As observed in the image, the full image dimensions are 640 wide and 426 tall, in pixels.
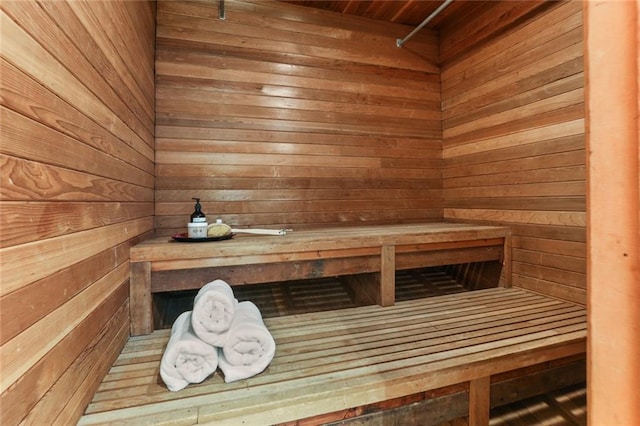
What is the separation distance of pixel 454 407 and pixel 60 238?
1.56 metres

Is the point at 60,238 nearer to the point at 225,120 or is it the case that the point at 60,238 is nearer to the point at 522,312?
the point at 225,120

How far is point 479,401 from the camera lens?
124 centimetres

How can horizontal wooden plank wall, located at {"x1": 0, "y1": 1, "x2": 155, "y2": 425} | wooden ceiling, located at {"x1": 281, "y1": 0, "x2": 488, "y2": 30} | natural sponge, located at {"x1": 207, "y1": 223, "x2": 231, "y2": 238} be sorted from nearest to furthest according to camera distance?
horizontal wooden plank wall, located at {"x1": 0, "y1": 1, "x2": 155, "y2": 425} < natural sponge, located at {"x1": 207, "y1": 223, "x2": 231, "y2": 238} < wooden ceiling, located at {"x1": 281, "y1": 0, "x2": 488, "y2": 30}

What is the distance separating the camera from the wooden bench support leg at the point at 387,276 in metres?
1.85

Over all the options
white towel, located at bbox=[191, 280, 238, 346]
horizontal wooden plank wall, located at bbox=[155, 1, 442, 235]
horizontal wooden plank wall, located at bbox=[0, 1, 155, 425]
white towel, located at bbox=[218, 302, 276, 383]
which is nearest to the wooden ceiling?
horizontal wooden plank wall, located at bbox=[155, 1, 442, 235]

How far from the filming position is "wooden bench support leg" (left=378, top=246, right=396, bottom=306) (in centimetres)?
185

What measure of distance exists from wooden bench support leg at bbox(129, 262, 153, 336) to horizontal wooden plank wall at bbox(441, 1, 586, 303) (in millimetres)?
2543

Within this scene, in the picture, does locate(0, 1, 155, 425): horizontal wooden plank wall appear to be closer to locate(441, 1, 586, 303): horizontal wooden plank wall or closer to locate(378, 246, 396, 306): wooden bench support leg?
locate(378, 246, 396, 306): wooden bench support leg

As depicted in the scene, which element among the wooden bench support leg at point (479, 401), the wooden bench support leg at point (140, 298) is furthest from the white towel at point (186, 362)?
the wooden bench support leg at point (479, 401)

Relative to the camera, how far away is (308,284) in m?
2.50

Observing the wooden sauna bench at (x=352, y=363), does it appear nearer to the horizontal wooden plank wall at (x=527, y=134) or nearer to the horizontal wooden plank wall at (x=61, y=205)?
the horizontal wooden plank wall at (x=61, y=205)

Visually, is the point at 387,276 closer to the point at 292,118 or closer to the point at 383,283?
the point at 383,283

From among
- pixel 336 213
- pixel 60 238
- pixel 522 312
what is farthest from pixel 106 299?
pixel 522 312

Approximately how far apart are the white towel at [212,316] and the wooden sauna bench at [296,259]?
1.44ft
